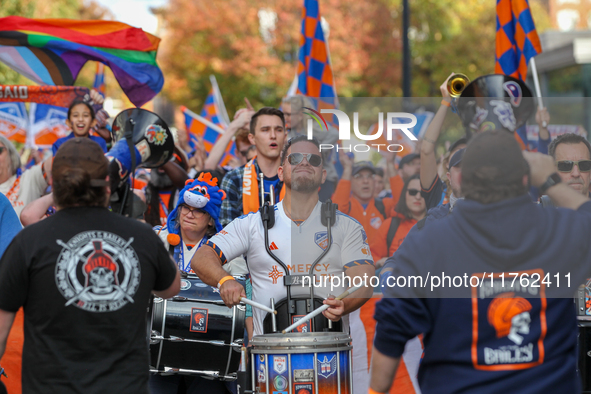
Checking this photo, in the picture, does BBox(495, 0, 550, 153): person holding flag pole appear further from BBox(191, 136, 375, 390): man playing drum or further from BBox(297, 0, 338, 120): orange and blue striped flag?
BBox(191, 136, 375, 390): man playing drum

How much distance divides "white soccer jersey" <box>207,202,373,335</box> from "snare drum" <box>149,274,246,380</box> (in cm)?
23

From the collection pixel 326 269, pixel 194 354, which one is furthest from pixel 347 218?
pixel 194 354

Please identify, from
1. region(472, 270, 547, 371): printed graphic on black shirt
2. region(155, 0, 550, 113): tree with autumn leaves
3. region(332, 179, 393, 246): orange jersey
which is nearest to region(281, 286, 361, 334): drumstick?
region(332, 179, 393, 246): orange jersey

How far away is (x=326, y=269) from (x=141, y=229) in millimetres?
1373

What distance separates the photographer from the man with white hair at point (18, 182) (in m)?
6.75

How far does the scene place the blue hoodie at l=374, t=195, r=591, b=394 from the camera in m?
2.77

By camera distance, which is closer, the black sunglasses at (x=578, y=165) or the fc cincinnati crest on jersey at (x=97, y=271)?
the fc cincinnati crest on jersey at (x=97, y=271)

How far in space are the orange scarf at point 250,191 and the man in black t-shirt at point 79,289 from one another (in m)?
2.24

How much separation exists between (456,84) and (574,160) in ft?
3.26

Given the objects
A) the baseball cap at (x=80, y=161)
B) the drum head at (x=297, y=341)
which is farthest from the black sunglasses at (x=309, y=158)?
the baseball cap at (x=80, y=161)

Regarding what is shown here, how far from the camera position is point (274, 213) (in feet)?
15.1

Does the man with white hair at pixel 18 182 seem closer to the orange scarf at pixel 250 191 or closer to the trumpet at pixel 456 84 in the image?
the orange scarf at pixel 250 191

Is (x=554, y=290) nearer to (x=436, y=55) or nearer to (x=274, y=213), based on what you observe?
(x=274, y=213)

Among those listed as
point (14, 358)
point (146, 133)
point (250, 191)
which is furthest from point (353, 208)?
point (14, 358)
